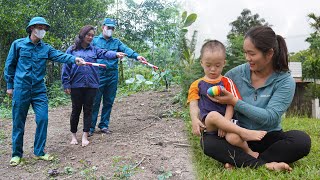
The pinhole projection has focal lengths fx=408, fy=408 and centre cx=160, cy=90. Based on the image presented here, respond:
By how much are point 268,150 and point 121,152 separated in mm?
1521

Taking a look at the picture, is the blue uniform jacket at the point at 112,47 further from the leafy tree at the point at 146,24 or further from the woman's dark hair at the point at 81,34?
the leafy tree at the point at 146,24

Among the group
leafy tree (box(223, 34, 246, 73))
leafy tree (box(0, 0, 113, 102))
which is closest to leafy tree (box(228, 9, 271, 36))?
leafy tree (box(0, 0, 113, 102))

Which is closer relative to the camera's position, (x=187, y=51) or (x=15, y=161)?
(x=15, y=161)

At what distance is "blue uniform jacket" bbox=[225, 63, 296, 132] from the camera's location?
3023mm

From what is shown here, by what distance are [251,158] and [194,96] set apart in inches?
26.1

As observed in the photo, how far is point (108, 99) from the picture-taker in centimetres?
536

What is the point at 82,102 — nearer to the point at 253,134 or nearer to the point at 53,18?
the point at 253,134

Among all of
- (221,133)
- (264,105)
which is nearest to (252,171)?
(221,133)

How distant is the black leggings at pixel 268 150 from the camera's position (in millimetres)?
3180

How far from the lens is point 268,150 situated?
327 centimetres

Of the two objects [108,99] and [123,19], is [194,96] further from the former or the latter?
[123,19]

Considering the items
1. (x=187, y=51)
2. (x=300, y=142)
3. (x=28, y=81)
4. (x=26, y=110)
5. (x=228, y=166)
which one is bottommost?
(x=228, y=166)

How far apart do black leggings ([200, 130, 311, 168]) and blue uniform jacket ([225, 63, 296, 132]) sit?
0.15 metres

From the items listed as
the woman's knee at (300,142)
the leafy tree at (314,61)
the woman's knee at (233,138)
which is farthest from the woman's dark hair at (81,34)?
the leafy tree at (314,61)
